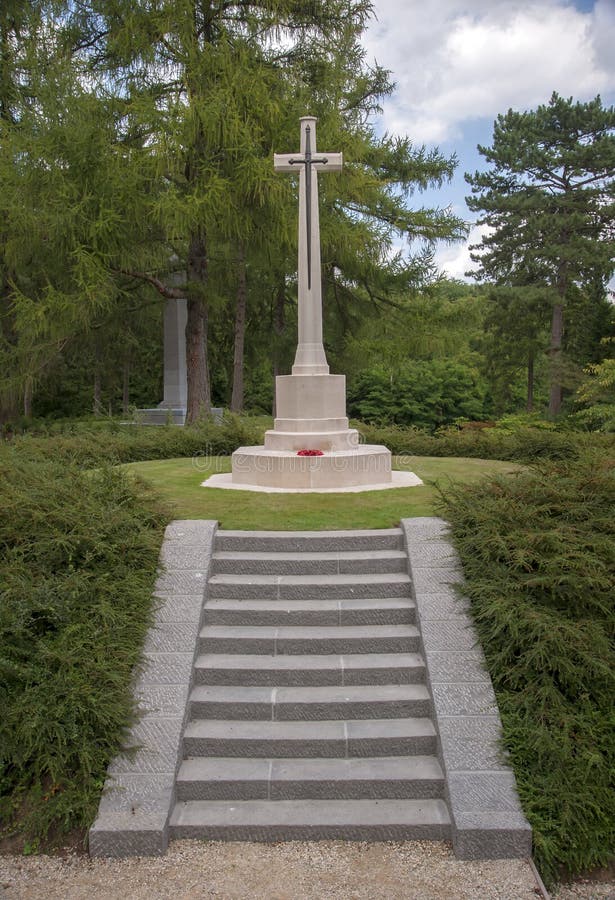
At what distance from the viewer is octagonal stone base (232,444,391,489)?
29.3 ft

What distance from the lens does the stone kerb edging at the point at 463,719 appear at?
13.6 ft

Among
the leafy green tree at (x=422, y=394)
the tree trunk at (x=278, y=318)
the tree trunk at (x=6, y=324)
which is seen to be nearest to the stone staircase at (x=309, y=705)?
the tree trunk at (x=6, y=324)

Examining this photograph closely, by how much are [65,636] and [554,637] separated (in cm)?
334

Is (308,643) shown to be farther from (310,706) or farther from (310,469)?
(310,469)

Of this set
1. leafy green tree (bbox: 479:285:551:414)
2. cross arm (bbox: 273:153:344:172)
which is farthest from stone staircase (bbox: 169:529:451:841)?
leafy green tree (bbox: 479:285:551:414)

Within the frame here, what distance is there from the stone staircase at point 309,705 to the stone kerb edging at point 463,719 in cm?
14

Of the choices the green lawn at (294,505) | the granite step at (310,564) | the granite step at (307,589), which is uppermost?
the green lawn at (294,505)

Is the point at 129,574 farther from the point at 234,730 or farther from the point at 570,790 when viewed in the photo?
Answer: the point at 570,790

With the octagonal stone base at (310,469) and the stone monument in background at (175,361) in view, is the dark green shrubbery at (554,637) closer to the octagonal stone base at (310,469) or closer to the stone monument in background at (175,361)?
the octagonal stone base at (310,469)

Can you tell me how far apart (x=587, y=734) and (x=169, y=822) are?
2.65 m

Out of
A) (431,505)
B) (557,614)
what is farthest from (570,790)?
(431,505)

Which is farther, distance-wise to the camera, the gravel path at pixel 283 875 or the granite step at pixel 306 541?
the granite step at pixel 306 541

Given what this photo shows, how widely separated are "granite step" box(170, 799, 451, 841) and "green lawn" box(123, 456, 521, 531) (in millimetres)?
2792

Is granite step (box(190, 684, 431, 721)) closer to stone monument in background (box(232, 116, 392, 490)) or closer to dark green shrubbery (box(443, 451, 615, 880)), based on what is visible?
dark green shrubbery (box(443, 451, 615, 880))
